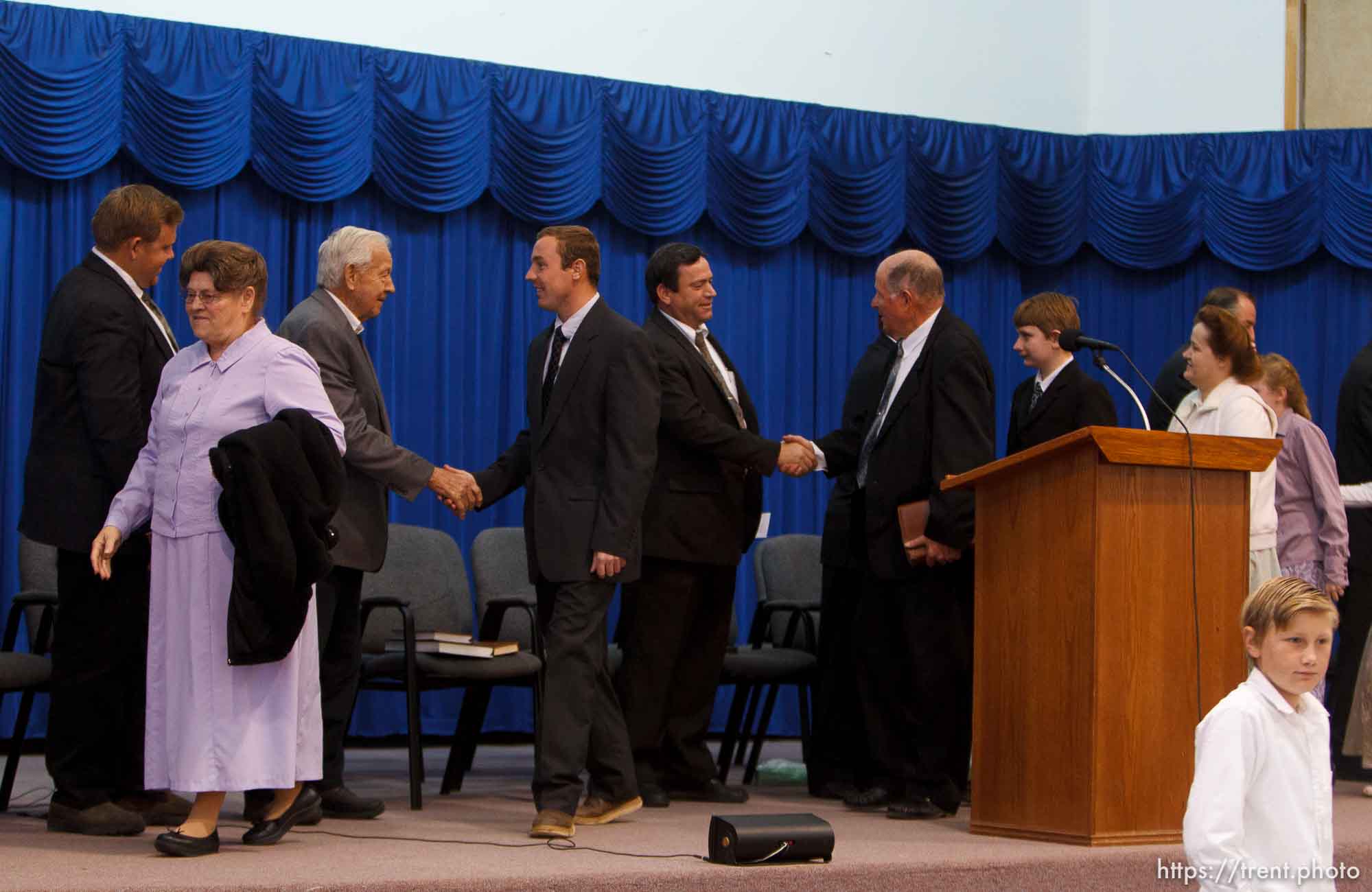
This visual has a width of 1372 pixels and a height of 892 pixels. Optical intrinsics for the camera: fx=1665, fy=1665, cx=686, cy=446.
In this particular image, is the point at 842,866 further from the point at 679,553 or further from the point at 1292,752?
the point at 679,553

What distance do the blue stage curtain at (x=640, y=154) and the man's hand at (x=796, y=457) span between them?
9.13ft

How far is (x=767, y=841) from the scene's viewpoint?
12.5ft

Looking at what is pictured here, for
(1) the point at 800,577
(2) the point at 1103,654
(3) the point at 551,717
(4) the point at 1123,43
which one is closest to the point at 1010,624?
(2) the point at 1103,654

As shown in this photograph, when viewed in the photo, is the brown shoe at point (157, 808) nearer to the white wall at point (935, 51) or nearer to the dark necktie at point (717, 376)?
the dark necktie at point (717, 376)

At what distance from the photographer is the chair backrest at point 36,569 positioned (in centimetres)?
524

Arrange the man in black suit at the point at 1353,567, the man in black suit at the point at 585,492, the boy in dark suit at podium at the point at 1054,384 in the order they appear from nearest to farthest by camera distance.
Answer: the man in black suit at the point at 585,492 < the boy in dark suit at podium at the point at 1054,384 < the man in black suit at the point at 1353,567

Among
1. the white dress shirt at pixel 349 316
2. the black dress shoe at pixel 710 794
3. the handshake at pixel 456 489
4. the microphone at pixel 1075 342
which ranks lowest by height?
the black dress shoe at pixel 710 794

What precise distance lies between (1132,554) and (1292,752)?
1.30m

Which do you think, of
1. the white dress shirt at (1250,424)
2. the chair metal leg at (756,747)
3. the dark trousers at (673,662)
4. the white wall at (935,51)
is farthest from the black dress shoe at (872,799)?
the white wall at (935,51)

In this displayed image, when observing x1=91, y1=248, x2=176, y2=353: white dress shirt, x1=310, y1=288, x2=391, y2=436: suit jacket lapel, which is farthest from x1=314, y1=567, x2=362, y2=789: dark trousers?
x1=91, y1=248, x2=176, y2=353: white dress shirt

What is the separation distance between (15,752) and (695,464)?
88.1 inches

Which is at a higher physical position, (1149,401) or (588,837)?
(1149,401)

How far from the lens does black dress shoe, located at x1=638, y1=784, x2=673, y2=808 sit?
514cm

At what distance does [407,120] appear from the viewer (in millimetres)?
7426
